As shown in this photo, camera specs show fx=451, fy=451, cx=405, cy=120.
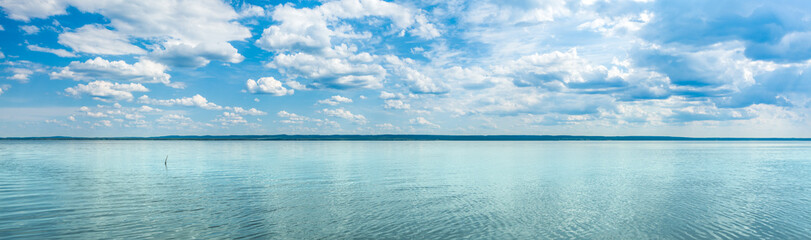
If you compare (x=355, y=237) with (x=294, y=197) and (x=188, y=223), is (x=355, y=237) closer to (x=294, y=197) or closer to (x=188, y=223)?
(x=188, y=223)

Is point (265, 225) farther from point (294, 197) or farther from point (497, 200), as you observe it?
point (497, 200)

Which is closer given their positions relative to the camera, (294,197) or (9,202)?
(9,202)

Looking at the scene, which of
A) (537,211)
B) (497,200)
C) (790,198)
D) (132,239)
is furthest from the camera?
(790,198)

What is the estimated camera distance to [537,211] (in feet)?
69.6

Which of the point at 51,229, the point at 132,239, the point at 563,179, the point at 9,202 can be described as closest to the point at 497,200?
the point at 563,179

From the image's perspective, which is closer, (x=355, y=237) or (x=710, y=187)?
(x=355, y=237)

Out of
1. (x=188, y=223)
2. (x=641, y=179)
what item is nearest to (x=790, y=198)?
(x=641, y=179)

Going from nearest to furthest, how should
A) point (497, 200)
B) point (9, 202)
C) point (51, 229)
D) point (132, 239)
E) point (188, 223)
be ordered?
point (132, 239) < point (51, 229) < point (188, 223) < point (9, 202) < point (497, 200)

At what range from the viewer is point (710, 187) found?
3161cm

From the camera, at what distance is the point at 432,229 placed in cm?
1703

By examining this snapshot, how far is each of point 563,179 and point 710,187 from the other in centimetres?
999

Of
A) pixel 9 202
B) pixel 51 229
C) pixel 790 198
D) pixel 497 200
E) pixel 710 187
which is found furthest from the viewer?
pixel 710 187

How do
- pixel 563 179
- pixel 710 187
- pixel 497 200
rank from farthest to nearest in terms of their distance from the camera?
pixel 563 179
pixel 710 187
pixel 497 200

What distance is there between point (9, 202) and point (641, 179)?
42.1 meters
